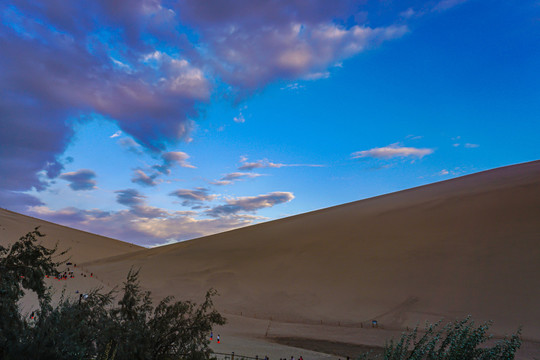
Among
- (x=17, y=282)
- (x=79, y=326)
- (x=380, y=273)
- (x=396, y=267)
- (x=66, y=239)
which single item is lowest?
(x=79, y=326)

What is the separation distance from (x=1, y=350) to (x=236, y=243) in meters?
43.7

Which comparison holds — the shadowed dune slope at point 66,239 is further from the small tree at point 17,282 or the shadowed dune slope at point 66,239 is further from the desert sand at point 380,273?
the small tree at point 17,282

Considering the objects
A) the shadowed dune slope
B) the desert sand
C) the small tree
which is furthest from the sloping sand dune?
the shadowed dune slope

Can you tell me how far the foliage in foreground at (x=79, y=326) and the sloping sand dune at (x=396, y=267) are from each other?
16688 mm

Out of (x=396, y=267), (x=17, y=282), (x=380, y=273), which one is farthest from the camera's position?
(x=396, y=267)

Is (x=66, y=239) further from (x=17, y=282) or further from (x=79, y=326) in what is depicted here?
(x=79, y=326)

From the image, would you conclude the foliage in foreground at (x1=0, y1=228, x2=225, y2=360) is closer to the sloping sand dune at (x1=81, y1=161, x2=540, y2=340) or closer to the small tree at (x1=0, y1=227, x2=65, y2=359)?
the small tree at (x1=0, y1=227, x2=65, y2=359)

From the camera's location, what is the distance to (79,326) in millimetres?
7270

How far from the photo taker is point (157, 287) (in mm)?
36281

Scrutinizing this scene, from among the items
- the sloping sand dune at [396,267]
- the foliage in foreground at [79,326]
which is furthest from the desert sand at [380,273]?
the foliage in foreground at [79,326]

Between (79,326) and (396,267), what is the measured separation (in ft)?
88.3

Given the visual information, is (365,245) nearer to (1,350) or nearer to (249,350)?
(249,350)

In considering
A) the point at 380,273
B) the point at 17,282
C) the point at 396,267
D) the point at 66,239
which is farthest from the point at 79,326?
the point at 66,239

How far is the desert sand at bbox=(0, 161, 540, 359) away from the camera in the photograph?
22.0m
